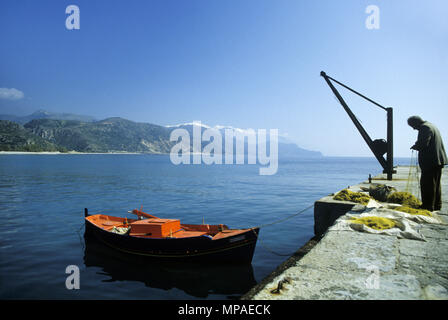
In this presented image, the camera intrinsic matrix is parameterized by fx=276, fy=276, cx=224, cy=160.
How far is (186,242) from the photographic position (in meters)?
9.34

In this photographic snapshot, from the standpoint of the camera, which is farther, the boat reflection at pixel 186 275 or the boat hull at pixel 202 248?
the boat hull at pixel 202 248

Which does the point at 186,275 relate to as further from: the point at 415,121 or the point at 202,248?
the point at 415,121

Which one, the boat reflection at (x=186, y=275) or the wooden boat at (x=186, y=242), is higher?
the wooden boat at (x=186, y=242)

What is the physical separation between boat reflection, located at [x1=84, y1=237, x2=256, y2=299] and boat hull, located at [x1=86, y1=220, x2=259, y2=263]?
0.99 ft

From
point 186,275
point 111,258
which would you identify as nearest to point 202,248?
point 186,275

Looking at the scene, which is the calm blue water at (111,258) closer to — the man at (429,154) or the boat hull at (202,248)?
the boat hull at (202,248)

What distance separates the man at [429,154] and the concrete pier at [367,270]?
2.45 metres

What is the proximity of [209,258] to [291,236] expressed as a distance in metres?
7.00

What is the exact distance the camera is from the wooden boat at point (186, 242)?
9.29 m

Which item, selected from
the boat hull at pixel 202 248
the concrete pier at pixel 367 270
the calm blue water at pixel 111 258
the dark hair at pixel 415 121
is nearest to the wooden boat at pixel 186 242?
the boat hull at pixel 202 248
